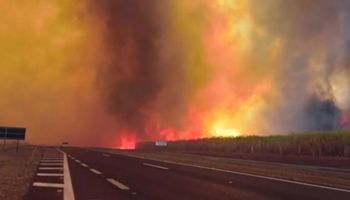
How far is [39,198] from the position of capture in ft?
42.3

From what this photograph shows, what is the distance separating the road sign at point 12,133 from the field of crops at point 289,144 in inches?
1332

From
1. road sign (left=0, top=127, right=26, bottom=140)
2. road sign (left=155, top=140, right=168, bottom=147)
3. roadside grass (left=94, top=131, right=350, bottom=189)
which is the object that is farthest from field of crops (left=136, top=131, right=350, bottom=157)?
road sign (left=0, top=127, right=26, bottom=140)

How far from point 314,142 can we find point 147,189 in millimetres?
45193

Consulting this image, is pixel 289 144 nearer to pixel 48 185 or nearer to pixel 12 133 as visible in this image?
pixel 12 133

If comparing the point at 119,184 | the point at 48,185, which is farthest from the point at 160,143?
the point at 48,185

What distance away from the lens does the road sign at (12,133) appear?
183 ft

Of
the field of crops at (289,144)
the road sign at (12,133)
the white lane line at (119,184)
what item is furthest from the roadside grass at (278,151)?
the road sign at (12,133)

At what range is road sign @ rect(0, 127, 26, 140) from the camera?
55741 millimetres

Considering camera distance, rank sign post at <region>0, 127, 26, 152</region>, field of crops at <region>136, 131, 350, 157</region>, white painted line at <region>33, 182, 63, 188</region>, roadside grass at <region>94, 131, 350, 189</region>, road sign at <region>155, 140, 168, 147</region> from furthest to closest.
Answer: road sign at <region>155, 140, 168, 147</region> → sign post at <region>0, 127, 26, 152</region> → field of crops at <region>136, 131, 350, 157</region> → roadside grass at <region>94, 131, 350, 189</region> → white painted line at <region>33, 182, 63, 188</region>

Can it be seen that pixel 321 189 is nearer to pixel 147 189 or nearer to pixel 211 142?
pixel 147 189

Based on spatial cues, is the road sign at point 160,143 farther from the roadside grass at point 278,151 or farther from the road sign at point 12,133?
the road sign at point 12,133

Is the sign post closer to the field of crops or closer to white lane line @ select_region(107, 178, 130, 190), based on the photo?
the field of crops

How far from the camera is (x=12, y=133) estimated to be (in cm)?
5672

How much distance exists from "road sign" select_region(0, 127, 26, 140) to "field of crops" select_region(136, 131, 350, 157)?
33.8 m
